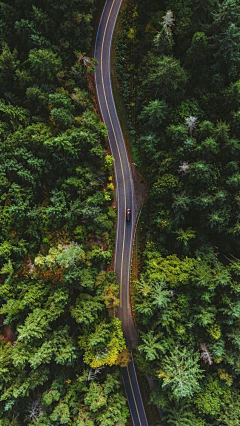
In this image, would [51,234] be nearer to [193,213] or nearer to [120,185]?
[120,185]

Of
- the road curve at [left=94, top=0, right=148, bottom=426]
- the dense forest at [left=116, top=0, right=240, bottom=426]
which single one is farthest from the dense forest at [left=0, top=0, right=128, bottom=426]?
the dense forest at [left=116, top=0, right=240, bottom=426]

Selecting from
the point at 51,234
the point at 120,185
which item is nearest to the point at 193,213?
the point at 120,185

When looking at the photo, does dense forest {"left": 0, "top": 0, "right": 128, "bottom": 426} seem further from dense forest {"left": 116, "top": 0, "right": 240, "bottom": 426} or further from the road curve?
dense forest {"left": 116, "top": 0, "right": 240, "bottom": 426}

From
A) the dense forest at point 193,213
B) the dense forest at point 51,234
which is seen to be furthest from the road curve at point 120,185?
the dense forest at point 193,213

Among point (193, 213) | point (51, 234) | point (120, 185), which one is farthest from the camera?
point (120, 185)

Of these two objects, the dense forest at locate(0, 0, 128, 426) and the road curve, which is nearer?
the dense forest at locate(0, 0, 128, 426)

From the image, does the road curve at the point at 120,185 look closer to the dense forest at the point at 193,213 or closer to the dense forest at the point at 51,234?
the dense forest at the point at 51,234
